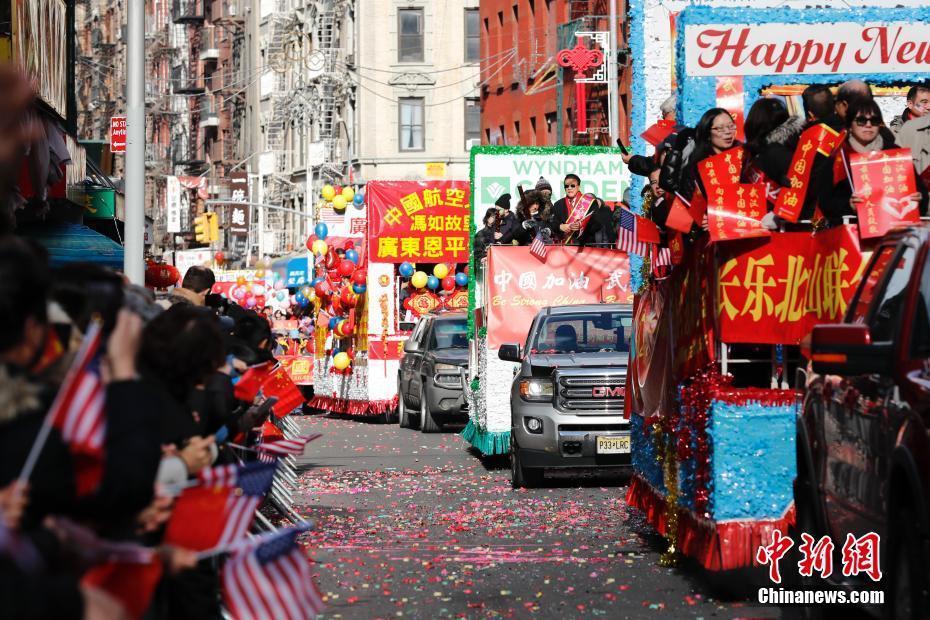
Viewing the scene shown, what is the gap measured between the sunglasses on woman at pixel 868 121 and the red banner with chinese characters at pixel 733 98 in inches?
53.7

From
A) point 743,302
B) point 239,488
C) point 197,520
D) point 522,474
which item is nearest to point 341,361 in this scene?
point 522,474

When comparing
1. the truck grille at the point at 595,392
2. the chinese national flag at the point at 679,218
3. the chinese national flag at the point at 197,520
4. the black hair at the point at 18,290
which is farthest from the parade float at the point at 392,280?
the black hair at the point at 18,290

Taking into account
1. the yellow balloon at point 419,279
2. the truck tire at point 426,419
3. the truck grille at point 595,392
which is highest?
the yellow balloon at point 419,279

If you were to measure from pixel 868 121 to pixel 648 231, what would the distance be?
229cm

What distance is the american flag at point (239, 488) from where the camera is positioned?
16.4ft

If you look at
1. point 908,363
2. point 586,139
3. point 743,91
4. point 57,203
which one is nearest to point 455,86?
point 586,139

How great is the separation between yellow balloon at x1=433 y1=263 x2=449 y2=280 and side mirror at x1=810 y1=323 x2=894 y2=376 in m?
24.3

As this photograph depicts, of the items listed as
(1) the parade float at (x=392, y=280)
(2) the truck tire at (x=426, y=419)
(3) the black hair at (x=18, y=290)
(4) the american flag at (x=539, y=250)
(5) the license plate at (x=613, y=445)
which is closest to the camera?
(3) the black hair at (x=18, y=290)

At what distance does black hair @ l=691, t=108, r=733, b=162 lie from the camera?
32.7ft

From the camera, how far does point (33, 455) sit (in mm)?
3568

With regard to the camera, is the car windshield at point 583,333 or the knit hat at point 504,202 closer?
the car windshield at point 583,333

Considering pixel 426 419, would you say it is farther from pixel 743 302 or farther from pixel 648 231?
Result: pixel 743 302

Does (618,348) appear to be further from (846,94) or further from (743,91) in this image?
(846,94)

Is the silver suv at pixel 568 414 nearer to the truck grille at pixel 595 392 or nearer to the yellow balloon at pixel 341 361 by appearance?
the truck grille at pixel 595 392
